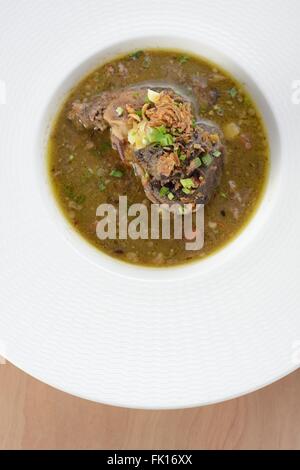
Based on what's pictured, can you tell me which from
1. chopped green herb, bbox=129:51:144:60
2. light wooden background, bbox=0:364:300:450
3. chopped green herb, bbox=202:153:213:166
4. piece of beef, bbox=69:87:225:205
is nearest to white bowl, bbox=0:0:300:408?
chopped green herb, bbox=129:51:144:60

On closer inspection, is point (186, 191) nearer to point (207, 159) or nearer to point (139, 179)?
point (207, 159)

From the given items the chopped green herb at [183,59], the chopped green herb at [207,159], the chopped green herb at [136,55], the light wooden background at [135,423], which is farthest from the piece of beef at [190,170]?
the light wooden background at [135,423]

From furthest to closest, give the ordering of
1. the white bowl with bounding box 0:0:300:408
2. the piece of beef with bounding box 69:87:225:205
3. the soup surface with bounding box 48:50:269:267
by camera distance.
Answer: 1. the soup surface with bounding box 48:50:269:267
2. the piece of beef with bounding box 69:87:225:205
3. the white bowl with bounding box 0:0:300:408

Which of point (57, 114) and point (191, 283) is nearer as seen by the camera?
point (191, 283)

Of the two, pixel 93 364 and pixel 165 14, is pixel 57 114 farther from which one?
pixel 93 364

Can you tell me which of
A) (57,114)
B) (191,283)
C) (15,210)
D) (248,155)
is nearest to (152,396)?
(191,283)

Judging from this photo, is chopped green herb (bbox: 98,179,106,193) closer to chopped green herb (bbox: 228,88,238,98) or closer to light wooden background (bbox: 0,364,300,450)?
chopped green herb (bbox: 228,88,238,98)
